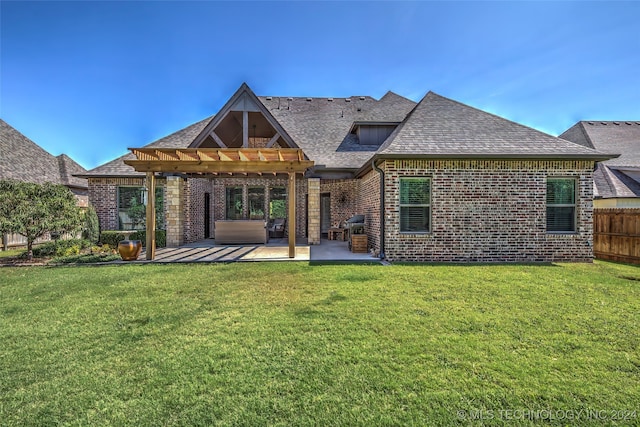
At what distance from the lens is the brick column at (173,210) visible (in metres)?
11.7

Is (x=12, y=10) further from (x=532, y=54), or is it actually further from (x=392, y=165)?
(x=532, y=54)

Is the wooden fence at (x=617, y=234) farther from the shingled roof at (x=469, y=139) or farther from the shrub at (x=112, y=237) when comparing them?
the shrub at (x=112, y=237)

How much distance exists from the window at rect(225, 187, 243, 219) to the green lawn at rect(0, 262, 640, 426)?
9729 millimetres

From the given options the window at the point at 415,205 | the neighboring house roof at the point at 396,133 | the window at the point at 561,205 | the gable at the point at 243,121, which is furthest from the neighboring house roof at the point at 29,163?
the window at the point at 561,205

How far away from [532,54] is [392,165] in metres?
7.74

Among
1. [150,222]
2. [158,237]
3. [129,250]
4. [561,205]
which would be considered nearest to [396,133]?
[561,205]

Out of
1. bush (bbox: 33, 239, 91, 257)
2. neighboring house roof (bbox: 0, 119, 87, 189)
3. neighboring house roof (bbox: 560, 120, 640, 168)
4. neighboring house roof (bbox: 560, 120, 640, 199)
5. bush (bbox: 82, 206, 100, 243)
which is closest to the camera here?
bush (bbox: 33, 239, 91, 257)

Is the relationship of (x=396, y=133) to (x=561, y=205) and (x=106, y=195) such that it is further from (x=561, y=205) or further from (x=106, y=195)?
(x=106, y=195)

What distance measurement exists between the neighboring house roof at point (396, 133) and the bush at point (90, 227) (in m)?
2.19

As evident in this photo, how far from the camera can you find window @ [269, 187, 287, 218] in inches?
615

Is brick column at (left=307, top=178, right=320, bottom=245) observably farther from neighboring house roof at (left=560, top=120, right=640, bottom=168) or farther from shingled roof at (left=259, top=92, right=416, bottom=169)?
neighboring house roof at (left=560, top=120, right=640, bottom=168)

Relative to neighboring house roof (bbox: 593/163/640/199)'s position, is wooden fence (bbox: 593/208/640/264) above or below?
below

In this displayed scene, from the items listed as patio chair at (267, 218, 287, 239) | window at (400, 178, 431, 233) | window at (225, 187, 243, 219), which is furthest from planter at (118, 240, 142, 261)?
window at (400, 178, 431, 233)

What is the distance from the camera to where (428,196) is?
8727mm
